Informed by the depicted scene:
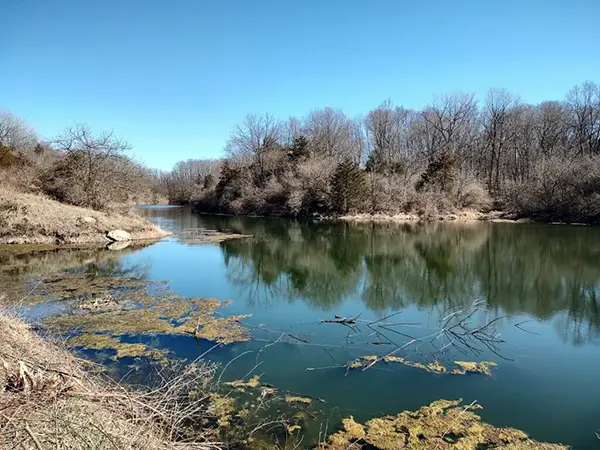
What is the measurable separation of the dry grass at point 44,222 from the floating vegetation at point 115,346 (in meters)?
14.5

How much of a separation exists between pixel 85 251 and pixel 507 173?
51374 mm

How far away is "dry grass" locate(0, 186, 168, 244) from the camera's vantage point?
64.9 ft

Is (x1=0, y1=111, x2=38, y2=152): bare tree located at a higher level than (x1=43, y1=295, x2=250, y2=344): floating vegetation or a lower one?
higher

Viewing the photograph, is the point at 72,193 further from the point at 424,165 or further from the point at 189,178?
the point at 189,178

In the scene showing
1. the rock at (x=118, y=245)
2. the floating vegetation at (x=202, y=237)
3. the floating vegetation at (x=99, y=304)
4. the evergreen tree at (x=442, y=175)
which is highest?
the evergreen tree at (x=442, y=175)

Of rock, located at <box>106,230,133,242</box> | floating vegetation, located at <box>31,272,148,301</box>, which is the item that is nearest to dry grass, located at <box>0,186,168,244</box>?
rock, located at <box>106,230,133,242</box>

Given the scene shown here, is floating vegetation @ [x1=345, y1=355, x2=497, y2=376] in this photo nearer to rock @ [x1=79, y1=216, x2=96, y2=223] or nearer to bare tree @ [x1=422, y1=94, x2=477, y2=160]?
rock @ [x1=79, y1=216, x2=96, y2=223]

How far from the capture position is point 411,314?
34.1 feet

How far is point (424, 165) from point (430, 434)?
52.2 metres

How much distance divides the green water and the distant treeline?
18467 millimetres

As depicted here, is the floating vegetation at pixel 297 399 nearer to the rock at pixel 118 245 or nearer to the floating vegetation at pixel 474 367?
the floating vegetation at pixel 474 367

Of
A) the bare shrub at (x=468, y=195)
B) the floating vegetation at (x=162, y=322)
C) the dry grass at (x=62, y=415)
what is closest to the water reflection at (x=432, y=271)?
the floating vegetation at (x=162, y=322)

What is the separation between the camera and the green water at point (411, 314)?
602cm

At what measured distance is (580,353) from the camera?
7.99m
